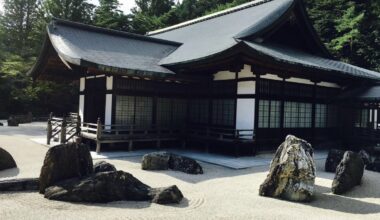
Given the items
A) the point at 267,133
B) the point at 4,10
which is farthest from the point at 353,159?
the point at 4,10

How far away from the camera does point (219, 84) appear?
616 inches

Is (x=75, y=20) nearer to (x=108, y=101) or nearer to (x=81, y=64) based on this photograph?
(x=108, y=101)

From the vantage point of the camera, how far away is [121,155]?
13195 millimetres

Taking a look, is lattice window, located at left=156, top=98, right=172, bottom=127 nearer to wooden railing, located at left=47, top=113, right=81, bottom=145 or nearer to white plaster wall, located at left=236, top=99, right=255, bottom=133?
white plaster wall, located at left=236, top=99, right=255, bottom=133

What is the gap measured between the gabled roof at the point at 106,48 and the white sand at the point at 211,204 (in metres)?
4.90

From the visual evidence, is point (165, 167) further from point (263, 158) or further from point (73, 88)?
point (73, 88)

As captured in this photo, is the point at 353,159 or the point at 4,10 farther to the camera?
the point at 4,10

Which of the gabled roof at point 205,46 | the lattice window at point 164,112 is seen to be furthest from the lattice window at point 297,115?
the lattice window at point 164,112

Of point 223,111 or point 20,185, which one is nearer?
point 20,185

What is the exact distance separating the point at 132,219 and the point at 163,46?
14.4 metres

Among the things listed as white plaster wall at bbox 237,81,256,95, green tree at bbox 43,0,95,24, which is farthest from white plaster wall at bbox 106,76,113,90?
green tree at bbox 43,0,95,24

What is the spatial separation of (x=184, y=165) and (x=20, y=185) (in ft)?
15.4

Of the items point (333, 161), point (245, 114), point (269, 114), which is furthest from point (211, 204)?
point (269, 114)

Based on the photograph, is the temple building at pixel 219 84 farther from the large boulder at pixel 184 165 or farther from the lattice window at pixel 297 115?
the large boulder at pixel 184 165
